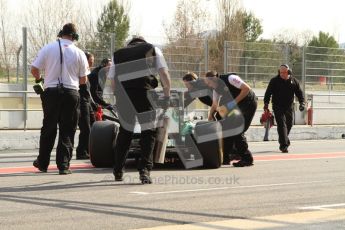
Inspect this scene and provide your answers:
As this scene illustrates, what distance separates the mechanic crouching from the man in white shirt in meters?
0.73

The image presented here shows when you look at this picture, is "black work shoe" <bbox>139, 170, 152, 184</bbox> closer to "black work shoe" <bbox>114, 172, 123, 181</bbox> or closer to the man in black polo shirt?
"black work shoe" <bbox>114, 172, 123, 181</bbox>

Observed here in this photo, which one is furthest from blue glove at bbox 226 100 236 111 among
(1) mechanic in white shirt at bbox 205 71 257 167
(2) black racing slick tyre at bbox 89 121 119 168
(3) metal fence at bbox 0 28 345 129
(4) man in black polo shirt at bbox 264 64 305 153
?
(4) man in black polo shirt at bbox 264 64 305 153

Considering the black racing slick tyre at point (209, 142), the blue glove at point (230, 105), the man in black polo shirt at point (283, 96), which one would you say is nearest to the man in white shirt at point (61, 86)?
the black racing slick tyre at point (209, 142)

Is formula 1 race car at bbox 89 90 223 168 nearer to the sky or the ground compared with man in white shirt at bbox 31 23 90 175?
nearer to the ground

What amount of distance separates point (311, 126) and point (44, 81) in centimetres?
1311

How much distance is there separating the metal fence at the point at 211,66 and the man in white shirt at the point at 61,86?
4.84 metres

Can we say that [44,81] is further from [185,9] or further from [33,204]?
[185,9]

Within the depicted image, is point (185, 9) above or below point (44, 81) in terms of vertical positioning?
above

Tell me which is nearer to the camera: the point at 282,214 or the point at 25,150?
the point at 282,214

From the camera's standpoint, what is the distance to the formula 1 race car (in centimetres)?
1077

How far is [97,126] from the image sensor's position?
35.6ft

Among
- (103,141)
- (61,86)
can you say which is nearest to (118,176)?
(103,141)

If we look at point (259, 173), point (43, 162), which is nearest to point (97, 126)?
point (43, 162)

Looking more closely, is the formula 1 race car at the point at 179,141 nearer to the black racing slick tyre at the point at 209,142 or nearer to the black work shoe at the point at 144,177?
the black racing slick tyre at the point at 209,142
